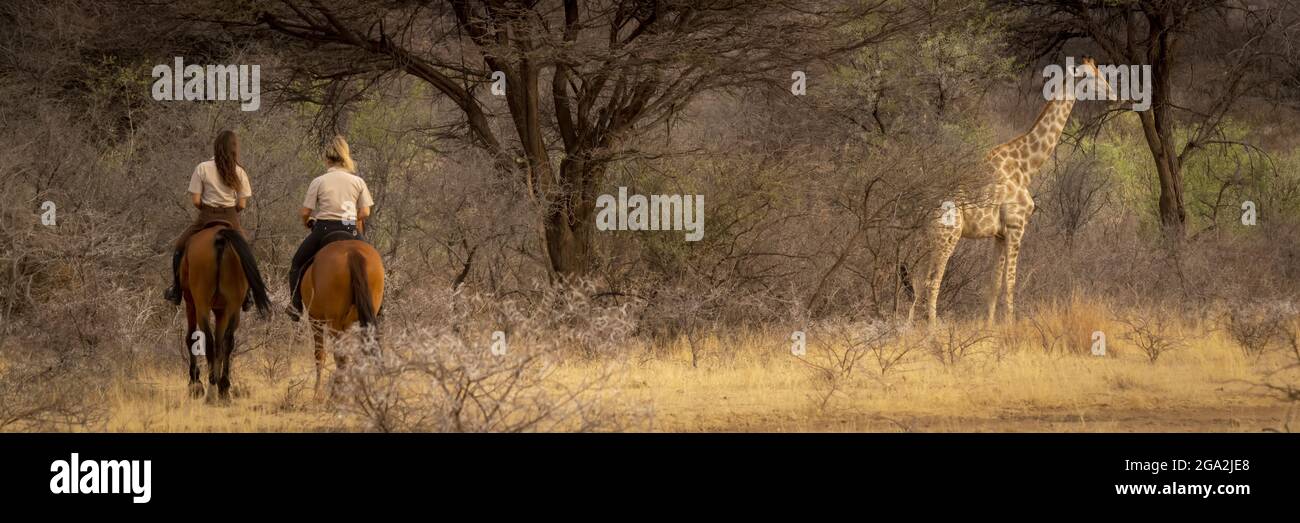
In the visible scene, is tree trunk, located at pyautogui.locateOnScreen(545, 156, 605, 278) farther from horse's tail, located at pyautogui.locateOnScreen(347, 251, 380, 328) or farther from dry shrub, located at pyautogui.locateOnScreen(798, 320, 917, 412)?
horse's tail, located at pyautogui.locateOnScreen(347, 251, 380, 328)

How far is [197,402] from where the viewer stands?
29.8 feet

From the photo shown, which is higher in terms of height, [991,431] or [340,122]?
[340,122]

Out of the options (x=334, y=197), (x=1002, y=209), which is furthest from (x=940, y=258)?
(x=334, y=197)

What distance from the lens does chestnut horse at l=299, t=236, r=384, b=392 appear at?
8.38m

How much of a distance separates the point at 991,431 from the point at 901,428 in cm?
52

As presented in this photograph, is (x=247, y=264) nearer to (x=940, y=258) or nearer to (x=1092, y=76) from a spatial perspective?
(x=940, y=258)

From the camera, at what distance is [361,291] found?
8367 millimetres

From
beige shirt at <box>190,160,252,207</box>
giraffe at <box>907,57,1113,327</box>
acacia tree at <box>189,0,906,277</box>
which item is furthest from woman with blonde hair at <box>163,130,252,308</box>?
giraffe at <box>907,57,1113,327</box>

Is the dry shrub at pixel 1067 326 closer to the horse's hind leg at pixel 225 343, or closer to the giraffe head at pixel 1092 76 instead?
the giraffe head at pixel 1092 76

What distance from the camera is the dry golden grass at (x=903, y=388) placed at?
27.6 feet

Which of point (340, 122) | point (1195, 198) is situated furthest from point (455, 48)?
point (1195, 198)

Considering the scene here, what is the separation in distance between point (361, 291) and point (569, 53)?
A: 3321 millimetres

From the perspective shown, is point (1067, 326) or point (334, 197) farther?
point (1067, 326)

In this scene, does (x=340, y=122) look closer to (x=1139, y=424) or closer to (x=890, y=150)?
(x=890, y=150)
